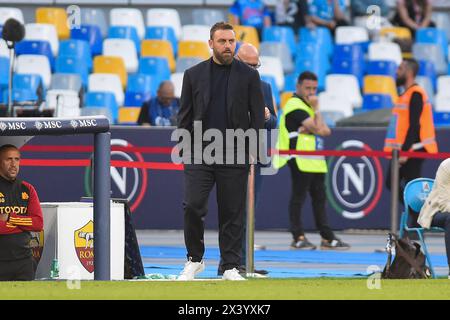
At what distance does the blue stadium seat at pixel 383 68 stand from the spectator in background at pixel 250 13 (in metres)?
2.02

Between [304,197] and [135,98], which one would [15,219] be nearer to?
[304,197]

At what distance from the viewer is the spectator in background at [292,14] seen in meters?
24.0

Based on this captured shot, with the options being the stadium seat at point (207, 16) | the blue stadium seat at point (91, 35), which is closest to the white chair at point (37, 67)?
the blue stadium seat at point (91, 35)

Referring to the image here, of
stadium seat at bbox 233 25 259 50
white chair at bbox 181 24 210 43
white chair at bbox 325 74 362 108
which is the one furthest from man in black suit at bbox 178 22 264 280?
white chair at bbox 181 24 210 43

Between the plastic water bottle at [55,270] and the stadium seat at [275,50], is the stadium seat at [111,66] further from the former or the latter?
the plastic water bottle at [55,270]

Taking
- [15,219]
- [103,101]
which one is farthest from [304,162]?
[15,219]

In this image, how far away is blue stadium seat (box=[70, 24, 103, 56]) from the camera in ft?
76.3

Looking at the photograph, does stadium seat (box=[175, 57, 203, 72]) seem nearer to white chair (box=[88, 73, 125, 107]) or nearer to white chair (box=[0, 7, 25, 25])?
white chair (box=[88, 73, 125, 107])

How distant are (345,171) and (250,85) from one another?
8.19 meters

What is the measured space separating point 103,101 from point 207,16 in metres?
3.86

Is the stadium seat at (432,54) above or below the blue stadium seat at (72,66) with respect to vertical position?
above

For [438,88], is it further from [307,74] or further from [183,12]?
[307,74]

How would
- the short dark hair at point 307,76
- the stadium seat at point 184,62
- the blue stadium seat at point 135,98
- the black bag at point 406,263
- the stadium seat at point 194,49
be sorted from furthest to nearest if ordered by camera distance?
the stadium seat at point 194,49 → the stadium seat at point 184,62 → the blue stadium seat at point 135,98 → the short dark hair at point 307,76 → the black bag at point 406,263

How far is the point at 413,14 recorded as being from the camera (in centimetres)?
2475
